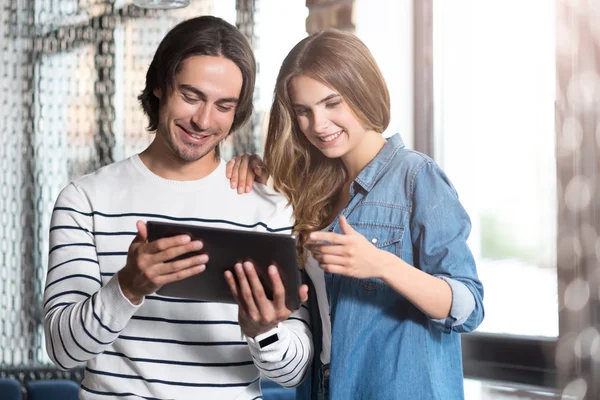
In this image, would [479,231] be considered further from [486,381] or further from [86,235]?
[86,235]

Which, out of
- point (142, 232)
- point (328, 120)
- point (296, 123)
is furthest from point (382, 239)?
point (142, 232)

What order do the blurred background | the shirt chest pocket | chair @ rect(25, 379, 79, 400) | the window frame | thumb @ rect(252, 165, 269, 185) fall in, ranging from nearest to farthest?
the shirt chest pocket → thumb @ rect(252, 165, 269, 185) → the blurred background → the window frame → chair @ rect(25, 379, 79, 400)

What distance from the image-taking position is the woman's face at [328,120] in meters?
1.71

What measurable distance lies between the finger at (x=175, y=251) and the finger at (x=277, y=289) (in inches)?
5.1

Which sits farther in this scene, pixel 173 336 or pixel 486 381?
pixel 486 381

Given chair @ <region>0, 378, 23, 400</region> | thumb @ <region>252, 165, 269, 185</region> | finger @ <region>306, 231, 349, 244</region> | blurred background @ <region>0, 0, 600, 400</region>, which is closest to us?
finger @ <region>306, 231, 349, 244</region>

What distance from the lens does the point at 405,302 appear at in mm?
1578

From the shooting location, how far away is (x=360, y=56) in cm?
176

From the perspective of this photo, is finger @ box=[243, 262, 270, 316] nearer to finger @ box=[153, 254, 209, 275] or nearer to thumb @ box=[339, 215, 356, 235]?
finger @ box=[153, 254, 209, 275]

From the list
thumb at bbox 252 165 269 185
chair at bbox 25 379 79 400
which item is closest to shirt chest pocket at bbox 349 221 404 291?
thumb at bbox 252 165 269 185

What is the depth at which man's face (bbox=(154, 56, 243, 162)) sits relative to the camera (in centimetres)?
156

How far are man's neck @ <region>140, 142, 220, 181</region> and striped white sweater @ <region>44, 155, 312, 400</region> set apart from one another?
2 cm

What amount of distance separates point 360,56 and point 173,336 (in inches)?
29.8

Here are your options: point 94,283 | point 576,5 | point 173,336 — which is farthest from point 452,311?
point 576,5
